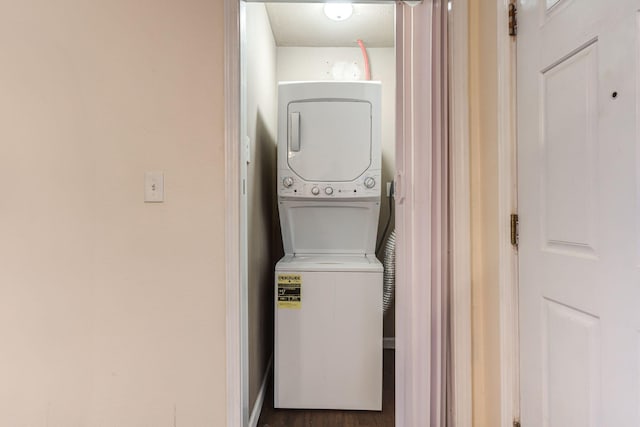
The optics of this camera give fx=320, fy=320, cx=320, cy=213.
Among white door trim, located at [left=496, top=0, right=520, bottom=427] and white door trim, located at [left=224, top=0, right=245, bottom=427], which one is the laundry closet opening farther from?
white door trim, located at [left=496, top=0, right=520, bottom=427]

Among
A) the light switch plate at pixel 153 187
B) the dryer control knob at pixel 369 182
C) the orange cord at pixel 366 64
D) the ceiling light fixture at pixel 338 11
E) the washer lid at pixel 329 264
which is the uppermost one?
the ceiling light fixture at pixel 338 11

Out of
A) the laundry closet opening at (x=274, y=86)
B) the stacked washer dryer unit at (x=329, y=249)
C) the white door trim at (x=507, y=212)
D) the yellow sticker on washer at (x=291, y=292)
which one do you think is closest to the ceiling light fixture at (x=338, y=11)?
the laundry closet opening at (x=274, y=86)

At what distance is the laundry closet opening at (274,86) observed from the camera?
1.66 m

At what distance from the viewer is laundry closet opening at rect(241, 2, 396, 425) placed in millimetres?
1661

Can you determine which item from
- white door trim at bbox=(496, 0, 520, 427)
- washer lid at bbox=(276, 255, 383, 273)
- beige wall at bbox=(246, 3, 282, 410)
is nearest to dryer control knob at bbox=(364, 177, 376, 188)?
washer lid at bbox=(276, 255, 383, 273)

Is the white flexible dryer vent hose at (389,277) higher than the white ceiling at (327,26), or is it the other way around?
the white ceiling at (327,26)

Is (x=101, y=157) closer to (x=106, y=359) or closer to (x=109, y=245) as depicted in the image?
(x=109, y=245)

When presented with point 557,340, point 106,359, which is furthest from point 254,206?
point 557,340

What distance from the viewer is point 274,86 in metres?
2.42

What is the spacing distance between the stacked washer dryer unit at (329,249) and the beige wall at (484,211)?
60 centimetres

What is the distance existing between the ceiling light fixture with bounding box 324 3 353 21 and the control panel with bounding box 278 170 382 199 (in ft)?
3.54

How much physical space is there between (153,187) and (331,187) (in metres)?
1.01

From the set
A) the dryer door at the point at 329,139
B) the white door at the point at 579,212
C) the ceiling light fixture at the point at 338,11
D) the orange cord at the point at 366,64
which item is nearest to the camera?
the white door at the point at 579,212

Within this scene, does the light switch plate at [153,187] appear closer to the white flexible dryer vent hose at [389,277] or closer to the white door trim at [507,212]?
the white door trim at [507,212]
